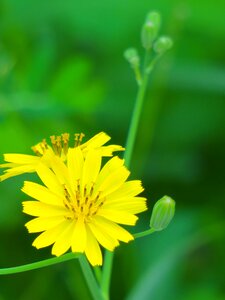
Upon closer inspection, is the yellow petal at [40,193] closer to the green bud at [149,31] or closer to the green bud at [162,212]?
the green bud at [162,212]

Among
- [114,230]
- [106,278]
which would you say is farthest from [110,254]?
[114,230]

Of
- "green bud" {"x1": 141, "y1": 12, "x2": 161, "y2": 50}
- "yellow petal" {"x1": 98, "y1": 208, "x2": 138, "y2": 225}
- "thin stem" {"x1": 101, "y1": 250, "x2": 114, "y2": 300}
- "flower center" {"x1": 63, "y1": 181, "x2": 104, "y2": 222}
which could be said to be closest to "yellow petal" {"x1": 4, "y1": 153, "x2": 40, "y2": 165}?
"flower center" {"x1": 63, "y1": 181, "x2": 104, "y2": 222}

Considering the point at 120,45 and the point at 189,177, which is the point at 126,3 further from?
the point at 189,177

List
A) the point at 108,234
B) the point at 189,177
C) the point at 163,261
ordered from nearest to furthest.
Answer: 1. the point at 108,234
2. the point at 163,261
3. the point at 189,177

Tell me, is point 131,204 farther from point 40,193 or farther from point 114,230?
point 40,193

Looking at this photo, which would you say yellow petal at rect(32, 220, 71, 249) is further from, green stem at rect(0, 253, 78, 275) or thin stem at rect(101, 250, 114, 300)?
thin stem at rect(101, 250, 114, 300)

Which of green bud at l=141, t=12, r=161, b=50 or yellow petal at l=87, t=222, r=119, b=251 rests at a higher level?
green bud at l=141, t=12, r=161, b=50

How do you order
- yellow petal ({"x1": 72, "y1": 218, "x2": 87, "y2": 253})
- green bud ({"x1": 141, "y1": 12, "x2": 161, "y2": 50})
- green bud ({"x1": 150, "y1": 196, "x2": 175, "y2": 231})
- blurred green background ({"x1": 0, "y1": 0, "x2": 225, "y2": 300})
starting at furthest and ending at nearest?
blurred green background ({"x1": 0, "y1": 0, "x2": 225, "y2": 300}) → green bud ({"x1": 141, "y1": 12, "x2": 161, "y2": 50}) → green bud ({"x1": 150, "y1": 196, "x2": 175, "y2": 231}) → yellow petal ({"x1": 72, "y1": 218, "x2": 87, "y2": 253})

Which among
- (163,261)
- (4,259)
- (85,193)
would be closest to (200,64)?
(163,261)
